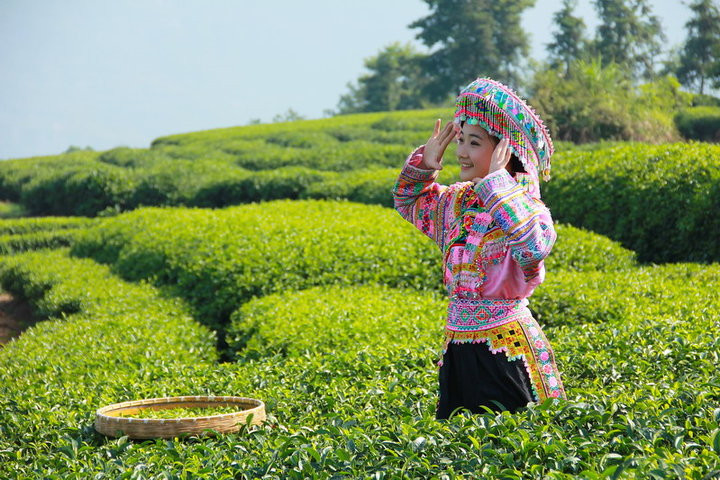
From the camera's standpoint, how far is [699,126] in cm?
1769

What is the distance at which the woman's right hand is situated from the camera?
10.6 ft

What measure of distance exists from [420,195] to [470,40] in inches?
1399

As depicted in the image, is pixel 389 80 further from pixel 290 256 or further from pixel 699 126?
pixel 290 256

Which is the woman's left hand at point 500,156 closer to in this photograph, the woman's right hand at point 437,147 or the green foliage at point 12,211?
the woman's right hand at point 437,147

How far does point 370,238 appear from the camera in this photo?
8367 millimetres

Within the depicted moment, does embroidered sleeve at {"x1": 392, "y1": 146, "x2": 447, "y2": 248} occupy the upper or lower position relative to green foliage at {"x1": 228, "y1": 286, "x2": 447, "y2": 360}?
upper

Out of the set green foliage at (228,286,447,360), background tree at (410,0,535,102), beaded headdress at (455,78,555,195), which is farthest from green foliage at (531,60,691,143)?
background tree at (410,0,535,102)

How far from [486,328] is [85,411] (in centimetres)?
255

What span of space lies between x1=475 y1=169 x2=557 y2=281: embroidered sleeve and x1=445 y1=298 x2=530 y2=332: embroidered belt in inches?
8.9

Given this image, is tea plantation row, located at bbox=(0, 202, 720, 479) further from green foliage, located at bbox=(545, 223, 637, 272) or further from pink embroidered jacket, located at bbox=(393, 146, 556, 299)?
pink embroidered jacket, located at bbox=(393, 146, 556, 299)

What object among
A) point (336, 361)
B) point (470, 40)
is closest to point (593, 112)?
point (336, 361)

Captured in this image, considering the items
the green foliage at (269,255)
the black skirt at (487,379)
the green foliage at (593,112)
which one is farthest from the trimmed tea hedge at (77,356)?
the green foliage at (593,112)

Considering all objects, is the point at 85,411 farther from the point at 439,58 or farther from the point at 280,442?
the point at 439,58

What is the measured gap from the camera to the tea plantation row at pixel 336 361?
2750 millimetres
